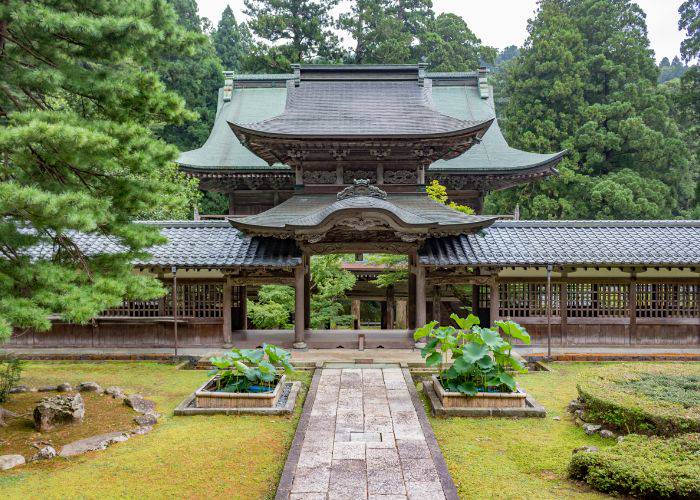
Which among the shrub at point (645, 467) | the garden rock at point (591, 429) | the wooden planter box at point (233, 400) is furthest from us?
the wooden planter box at point (233, 400)

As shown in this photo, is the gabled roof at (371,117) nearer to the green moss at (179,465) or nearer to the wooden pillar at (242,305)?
the wooden pillar at (242,305)

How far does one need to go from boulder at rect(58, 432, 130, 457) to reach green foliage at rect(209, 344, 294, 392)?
1756mm

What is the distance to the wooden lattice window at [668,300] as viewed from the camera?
540 inches

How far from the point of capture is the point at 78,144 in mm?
6125

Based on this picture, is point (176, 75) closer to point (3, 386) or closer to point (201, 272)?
point (201, 272)

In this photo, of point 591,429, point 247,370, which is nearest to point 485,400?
point 591,429

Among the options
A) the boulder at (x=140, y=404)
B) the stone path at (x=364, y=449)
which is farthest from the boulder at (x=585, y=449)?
the boulder at (x=140, y=404)

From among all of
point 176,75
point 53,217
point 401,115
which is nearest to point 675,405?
point 53,217

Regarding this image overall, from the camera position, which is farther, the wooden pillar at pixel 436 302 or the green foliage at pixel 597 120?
the green foliage at pixel 597 120

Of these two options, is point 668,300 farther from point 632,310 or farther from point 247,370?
point 247,370

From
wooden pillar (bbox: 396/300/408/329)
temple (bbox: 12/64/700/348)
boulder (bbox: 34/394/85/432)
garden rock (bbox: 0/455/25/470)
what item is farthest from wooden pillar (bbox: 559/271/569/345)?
garden rock (bbox: 0/455/25/470)

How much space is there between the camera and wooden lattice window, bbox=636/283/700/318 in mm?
13727

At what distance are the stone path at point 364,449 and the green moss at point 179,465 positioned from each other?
455mm

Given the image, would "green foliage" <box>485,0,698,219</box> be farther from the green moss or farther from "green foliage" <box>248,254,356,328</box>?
the green moss
